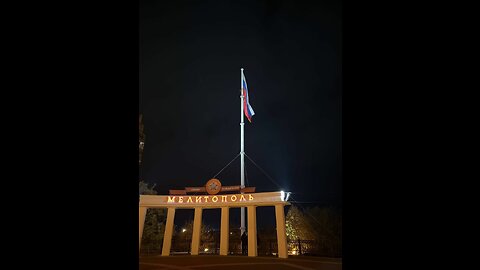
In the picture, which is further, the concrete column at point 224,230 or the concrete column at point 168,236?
the concrete column at point 168,236

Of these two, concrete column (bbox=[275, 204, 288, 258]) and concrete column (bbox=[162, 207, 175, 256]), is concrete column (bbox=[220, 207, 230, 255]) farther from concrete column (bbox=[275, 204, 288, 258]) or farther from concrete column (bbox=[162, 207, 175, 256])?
concrete column (bbox=[275, 204, 288, 258])

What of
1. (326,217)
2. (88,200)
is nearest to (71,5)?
(88,200)

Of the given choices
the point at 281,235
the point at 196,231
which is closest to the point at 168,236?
the point at 196,231

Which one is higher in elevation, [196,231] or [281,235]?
[281,235]

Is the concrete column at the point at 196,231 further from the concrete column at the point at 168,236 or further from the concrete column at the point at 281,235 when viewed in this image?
the concrete column at the point at 281,235

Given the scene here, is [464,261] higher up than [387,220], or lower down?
lower down

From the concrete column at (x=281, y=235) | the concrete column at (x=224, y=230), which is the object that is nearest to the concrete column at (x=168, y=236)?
the concrete column at (x=224, y=230)

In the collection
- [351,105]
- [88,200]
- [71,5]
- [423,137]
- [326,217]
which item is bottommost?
[326,217]

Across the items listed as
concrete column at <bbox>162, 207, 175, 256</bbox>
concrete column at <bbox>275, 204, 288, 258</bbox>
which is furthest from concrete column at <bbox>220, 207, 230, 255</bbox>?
concrete column at <bbox>275, 204, 288, 258</bbox>

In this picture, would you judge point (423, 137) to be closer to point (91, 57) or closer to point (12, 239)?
point (91, 57)

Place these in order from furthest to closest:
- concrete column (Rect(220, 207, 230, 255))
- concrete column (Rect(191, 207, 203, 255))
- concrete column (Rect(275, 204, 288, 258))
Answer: concrete column (Rect(191, 207, 203, 255)) < concrete column (Rect(220, 207, 230, 255)) < concrete column (Rect(275, 204, 288, 258))

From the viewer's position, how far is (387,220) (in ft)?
14.2

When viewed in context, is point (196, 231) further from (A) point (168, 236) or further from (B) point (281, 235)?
(B) point (281, 235)

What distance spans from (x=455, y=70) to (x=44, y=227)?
13.7 feet
